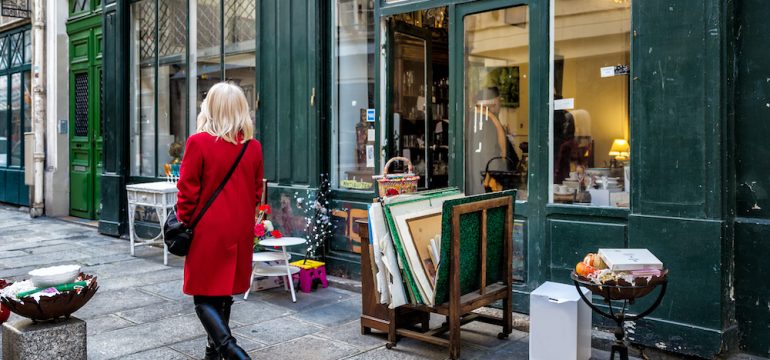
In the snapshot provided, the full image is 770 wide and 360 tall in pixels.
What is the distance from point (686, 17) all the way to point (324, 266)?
13.8 feet

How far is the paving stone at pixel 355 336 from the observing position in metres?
5.10

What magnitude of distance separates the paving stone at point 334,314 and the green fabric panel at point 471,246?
142 cm

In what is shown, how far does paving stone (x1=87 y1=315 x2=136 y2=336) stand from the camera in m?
5.48

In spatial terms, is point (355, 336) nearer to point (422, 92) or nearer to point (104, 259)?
point (422, 92)

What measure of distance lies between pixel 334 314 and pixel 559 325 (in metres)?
2.32

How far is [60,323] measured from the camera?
4.24 m

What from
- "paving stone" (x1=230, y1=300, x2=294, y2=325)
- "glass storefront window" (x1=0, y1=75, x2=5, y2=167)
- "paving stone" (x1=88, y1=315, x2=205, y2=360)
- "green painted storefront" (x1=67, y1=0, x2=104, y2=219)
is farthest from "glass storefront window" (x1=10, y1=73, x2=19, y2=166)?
"paving stone" (x1=88, y1=315, x2=205, y2=360)

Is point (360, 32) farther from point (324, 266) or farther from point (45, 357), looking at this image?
point (45, 357)

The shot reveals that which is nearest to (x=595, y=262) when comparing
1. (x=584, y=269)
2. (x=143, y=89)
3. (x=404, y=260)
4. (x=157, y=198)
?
(x=584, y=269)

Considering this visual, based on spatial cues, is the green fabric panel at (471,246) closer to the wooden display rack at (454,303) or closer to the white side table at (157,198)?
the wooden display rack at (454,303)

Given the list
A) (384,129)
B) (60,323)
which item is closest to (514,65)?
A: (384,129)

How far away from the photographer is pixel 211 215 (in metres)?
4.13

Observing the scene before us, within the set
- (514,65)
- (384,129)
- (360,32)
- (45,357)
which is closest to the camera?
(45,357)

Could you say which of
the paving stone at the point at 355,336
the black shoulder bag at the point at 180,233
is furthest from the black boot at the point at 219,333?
the paving stone at the point at 355,336
